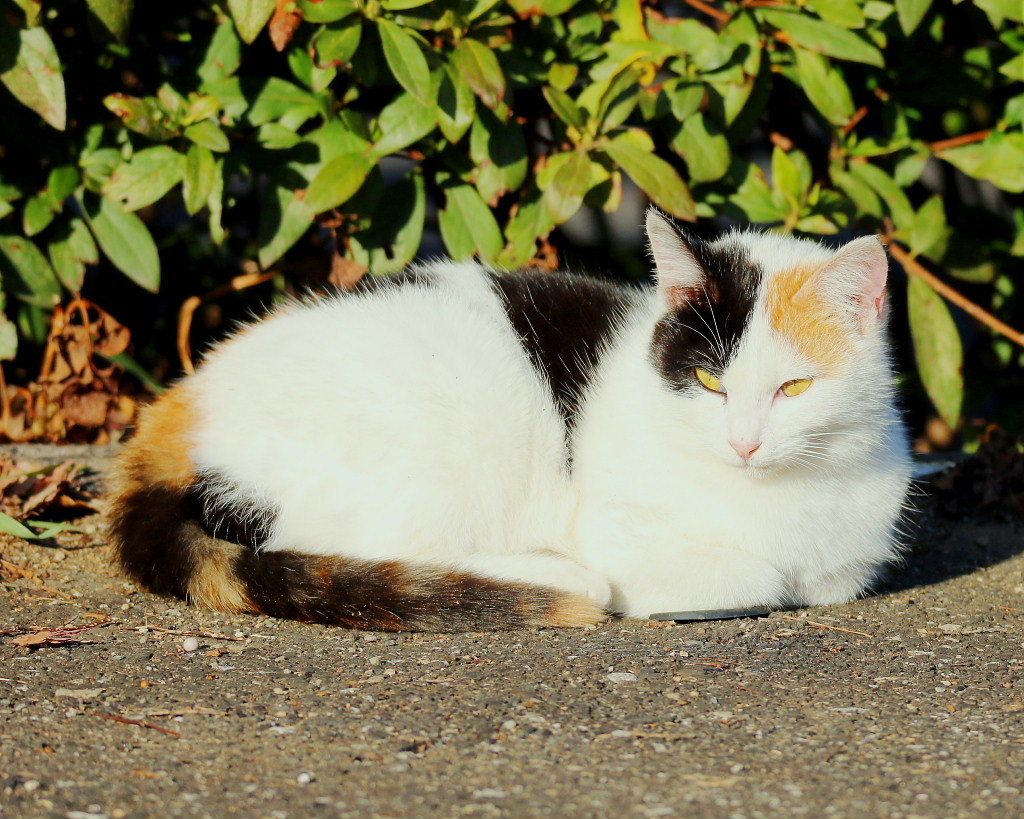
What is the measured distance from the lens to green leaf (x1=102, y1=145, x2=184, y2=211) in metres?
3.29

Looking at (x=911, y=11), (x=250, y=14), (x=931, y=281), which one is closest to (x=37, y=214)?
(x=250, y=14)

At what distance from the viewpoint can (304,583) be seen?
243 centimetres

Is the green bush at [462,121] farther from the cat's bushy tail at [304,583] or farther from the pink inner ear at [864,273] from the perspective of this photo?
the cat's bushy tail at [304,583]

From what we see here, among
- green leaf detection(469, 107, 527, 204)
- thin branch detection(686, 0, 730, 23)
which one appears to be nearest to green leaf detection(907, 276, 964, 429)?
thin branch detection(686, 0, 730, 23)

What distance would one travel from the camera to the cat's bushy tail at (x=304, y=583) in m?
2.39

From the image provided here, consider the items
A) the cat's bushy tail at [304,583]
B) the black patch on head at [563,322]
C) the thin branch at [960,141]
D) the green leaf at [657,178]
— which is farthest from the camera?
the thin branch at [960,141]

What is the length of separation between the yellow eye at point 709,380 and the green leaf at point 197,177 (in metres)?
1.63

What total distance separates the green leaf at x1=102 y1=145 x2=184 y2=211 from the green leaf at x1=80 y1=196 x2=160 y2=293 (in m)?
0.11

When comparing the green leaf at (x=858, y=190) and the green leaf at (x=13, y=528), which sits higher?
the green leaf at (x=858, y=190)

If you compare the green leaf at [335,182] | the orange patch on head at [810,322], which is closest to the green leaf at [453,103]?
the green leaf at [335,182]

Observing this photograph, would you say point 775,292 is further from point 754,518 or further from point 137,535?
point 137,535

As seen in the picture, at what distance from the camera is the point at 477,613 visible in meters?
2.38

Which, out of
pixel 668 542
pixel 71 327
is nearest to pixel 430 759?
pixel 668 542

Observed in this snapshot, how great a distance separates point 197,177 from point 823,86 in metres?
2.01
